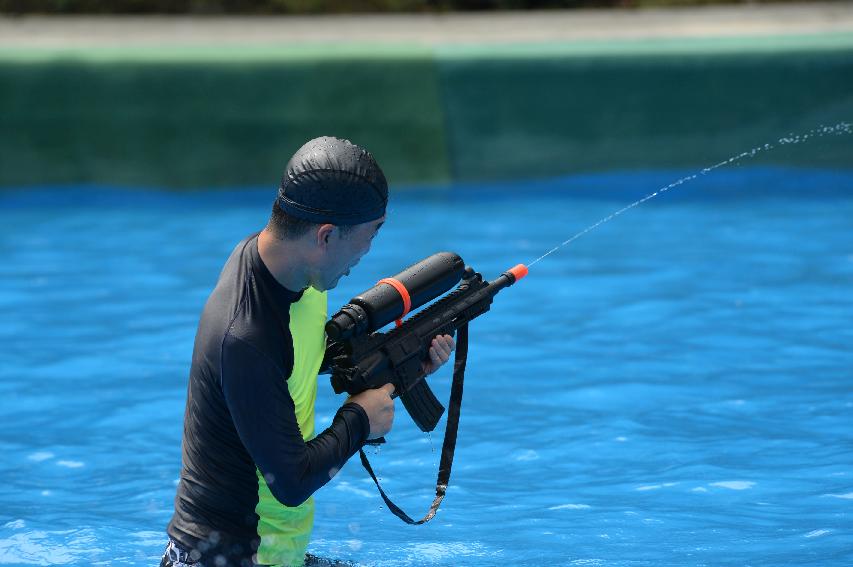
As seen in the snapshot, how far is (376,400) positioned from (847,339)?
3742 mm

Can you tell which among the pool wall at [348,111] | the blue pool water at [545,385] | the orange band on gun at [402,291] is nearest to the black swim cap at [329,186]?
the orange band on gun at [402,291]

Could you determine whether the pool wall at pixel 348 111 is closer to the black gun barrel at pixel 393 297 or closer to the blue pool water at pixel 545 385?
the blue pool water at pixel 545 385

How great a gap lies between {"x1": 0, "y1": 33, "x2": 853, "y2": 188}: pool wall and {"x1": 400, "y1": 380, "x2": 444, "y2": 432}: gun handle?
20.0 feet

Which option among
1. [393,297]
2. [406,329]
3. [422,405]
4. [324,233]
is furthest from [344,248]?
[422,405]

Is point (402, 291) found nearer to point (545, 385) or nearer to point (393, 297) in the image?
point (393, 297)

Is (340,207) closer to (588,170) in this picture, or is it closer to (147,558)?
(147,558)

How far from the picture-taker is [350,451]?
9.30 feet

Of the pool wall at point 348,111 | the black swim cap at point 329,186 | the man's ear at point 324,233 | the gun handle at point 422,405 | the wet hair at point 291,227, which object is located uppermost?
the pool wall at point 348,111

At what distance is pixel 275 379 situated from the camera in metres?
2.66

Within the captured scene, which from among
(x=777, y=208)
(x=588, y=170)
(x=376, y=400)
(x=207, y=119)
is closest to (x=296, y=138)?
(x=207, y=119)

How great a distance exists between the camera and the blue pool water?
4.26 meters

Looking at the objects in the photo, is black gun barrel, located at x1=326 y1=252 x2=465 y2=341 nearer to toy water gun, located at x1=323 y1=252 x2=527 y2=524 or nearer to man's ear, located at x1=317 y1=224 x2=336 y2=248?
toy water gun, located at x1=323 y1=252 x2=527 y2=524

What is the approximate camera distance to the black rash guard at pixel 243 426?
8.70 feet

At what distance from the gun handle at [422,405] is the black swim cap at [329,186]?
640mm
